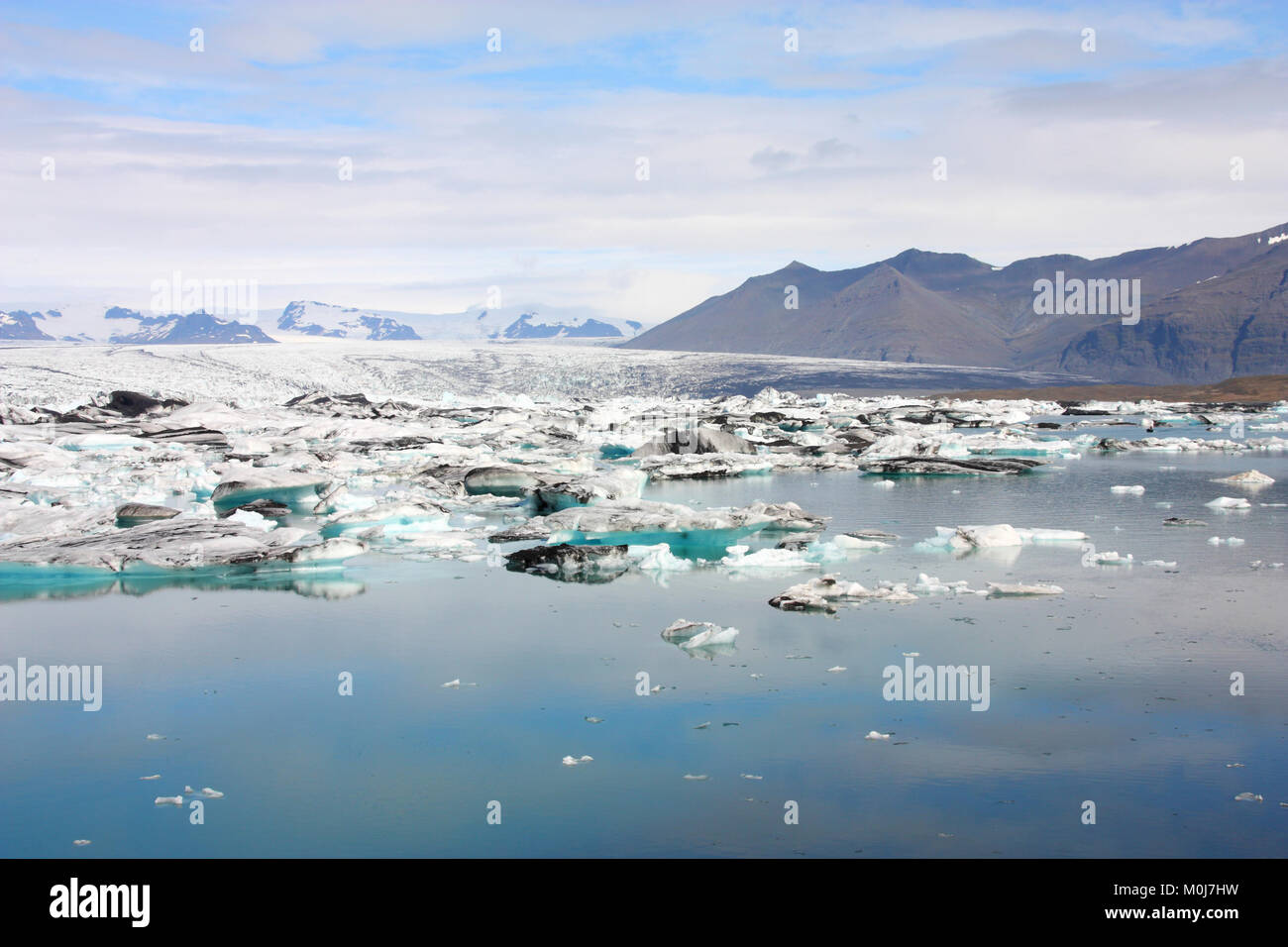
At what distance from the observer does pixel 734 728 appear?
548 centimetres

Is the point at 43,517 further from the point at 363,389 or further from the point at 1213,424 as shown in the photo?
the point at 363,389

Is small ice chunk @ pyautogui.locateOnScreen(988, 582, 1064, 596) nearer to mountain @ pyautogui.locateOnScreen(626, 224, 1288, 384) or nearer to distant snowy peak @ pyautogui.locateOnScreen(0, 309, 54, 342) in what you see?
mountain @ pyautogui.locateOnScreen(626, 224, 1288, 384)

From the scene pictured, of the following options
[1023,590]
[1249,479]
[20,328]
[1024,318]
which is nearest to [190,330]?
[20,328]

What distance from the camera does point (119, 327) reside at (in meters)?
181

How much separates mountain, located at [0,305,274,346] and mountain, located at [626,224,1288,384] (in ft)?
226

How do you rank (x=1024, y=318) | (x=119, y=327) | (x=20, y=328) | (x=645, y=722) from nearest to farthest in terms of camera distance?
1. (x=645, y=722)
2. (x=20, y=328)
3. (x=1024, y=318)
4. (x=119, y=327)

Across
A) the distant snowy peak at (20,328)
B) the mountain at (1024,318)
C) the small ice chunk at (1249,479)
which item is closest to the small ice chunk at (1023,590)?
the small ice chunk at (1249,479)

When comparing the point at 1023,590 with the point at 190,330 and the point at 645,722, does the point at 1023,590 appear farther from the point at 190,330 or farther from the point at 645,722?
the point at 190,330

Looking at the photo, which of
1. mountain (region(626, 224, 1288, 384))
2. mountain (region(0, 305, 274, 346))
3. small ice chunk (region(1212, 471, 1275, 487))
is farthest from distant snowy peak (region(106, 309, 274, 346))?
small ice chunk (region(1212, 471, 1275, 487))

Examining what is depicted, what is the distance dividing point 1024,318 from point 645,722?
171 m

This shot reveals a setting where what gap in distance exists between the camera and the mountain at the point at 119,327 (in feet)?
510
